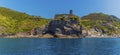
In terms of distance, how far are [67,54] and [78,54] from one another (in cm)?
463

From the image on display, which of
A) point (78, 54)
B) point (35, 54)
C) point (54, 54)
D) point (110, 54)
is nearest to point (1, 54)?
point (35, 54)

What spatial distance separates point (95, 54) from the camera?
111m

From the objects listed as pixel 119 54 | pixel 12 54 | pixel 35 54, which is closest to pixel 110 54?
pixel 119 54

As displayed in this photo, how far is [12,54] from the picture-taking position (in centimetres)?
10969

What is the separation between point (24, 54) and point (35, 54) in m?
4.27

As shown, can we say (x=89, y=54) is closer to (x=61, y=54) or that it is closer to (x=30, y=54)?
(x=61, y=54)

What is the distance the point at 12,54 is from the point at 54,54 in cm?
1544

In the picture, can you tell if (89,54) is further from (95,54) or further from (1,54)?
(1,54)

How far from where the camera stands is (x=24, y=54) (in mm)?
110312

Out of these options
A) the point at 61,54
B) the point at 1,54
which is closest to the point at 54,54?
the point at 61,54

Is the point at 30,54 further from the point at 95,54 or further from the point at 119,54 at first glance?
the point at 119,54

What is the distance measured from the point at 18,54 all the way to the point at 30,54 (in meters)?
4.42

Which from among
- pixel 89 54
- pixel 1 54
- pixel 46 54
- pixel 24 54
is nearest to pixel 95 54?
pixel 89 54

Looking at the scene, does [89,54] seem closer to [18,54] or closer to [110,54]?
[110,54]
